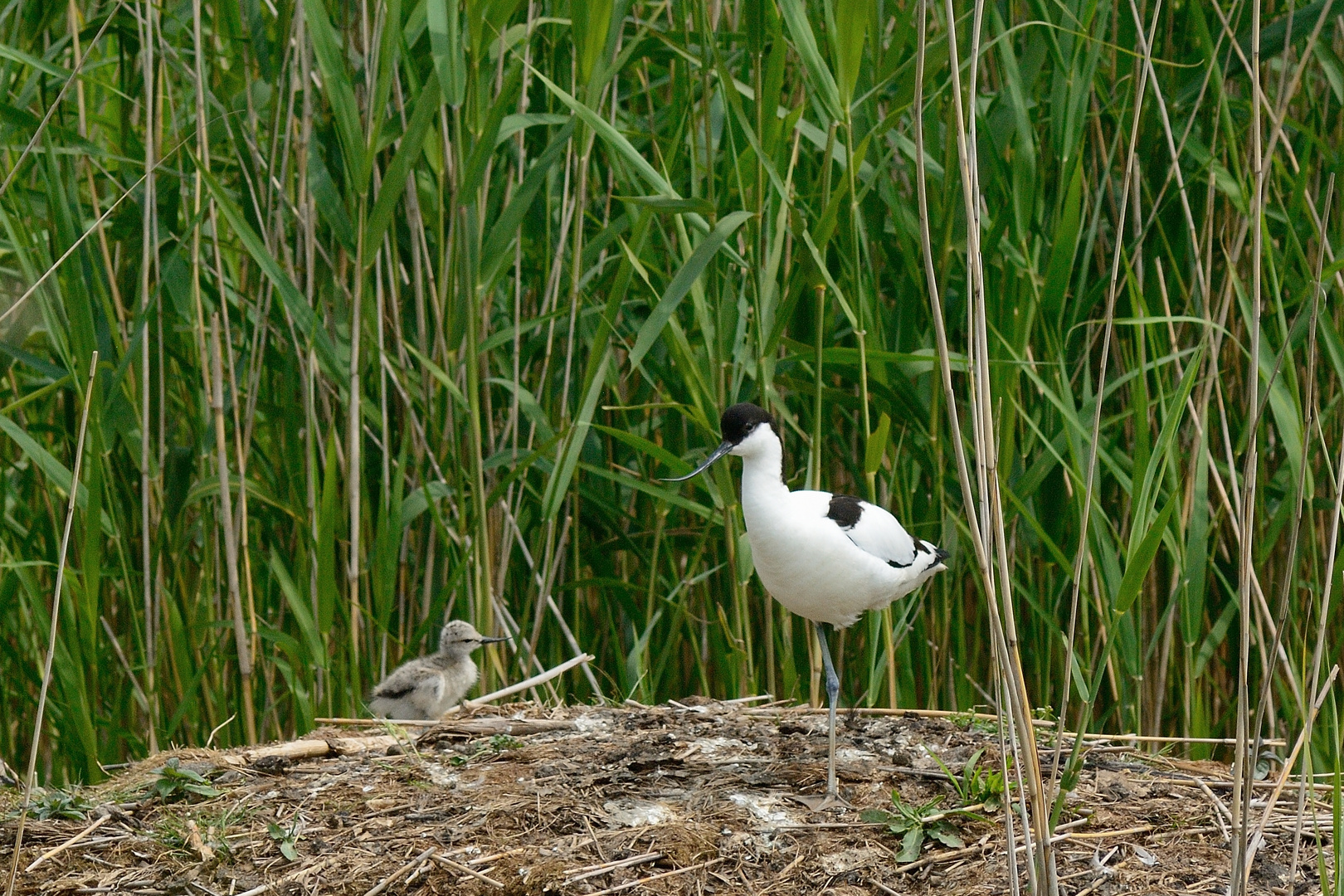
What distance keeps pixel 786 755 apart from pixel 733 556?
0.70m

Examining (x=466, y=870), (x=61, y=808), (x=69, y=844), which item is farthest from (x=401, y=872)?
(x=61, y=808)

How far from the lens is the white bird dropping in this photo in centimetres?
306

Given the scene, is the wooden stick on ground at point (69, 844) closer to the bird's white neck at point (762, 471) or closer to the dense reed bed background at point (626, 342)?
the dense reed bed background at point (626, 342)

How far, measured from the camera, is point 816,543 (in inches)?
120

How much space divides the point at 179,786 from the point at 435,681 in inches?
29.8

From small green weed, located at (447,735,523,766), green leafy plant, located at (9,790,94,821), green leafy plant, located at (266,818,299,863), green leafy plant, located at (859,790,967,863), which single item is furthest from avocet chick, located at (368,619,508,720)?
green leafy plant, located at (859,790,967,863)

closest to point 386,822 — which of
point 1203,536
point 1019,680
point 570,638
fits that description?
point 570,638

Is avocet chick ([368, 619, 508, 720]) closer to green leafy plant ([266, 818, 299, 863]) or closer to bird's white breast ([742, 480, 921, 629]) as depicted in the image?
green leafy plant ([266, 818, 299, 863])

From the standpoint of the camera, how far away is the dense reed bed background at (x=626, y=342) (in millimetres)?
3471

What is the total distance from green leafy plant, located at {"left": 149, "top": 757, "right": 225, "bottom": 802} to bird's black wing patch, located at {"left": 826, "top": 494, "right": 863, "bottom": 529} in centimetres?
153

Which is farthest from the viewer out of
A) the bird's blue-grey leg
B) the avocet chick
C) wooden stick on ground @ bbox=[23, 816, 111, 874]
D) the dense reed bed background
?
the avocet chick

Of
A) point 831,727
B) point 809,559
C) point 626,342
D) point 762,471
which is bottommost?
point 831,727

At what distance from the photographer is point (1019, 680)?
6.77 ft

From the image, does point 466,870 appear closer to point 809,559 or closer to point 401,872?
point 401,872
